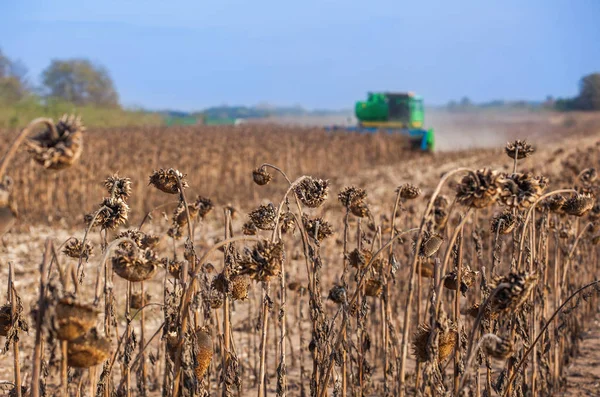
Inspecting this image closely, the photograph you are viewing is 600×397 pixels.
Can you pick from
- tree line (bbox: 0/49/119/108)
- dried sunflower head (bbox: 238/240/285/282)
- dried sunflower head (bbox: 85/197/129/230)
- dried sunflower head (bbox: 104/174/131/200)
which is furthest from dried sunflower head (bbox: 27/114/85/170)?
tree line (bbox: 0/49/119/108)

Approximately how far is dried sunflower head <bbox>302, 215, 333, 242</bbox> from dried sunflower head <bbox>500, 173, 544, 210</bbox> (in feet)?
3.15

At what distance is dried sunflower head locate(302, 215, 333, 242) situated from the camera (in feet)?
10.1

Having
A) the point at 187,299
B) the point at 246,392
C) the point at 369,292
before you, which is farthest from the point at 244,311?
the point at 187,299

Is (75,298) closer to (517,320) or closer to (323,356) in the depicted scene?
(323,356)

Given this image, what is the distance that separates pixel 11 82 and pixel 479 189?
5935 cm

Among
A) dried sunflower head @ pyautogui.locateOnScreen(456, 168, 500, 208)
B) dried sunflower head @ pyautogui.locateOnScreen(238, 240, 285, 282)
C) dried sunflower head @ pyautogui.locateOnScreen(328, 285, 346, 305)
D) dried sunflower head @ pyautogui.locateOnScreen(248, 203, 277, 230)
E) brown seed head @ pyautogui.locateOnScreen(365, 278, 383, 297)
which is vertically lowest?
brown seed head @ pyautogui.locateOnScreen(365, 278, 383, 297)

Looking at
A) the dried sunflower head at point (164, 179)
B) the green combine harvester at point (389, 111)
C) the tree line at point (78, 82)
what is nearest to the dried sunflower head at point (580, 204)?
the dried sunflower head at point (164, 179)

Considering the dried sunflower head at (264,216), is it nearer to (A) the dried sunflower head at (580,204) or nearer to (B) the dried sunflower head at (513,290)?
(B) the dried sunflower head at (513,290)

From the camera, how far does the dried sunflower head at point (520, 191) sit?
2.14 m

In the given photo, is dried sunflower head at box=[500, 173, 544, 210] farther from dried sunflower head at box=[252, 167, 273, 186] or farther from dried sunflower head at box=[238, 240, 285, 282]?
dried sunflower head at box=[252, 167, 273, 186]

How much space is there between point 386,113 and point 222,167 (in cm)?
1259

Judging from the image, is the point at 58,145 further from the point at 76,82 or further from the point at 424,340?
the point at 76,82

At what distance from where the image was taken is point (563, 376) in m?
4.92

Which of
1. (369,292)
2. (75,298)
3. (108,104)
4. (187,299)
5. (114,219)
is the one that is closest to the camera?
(75,298)
